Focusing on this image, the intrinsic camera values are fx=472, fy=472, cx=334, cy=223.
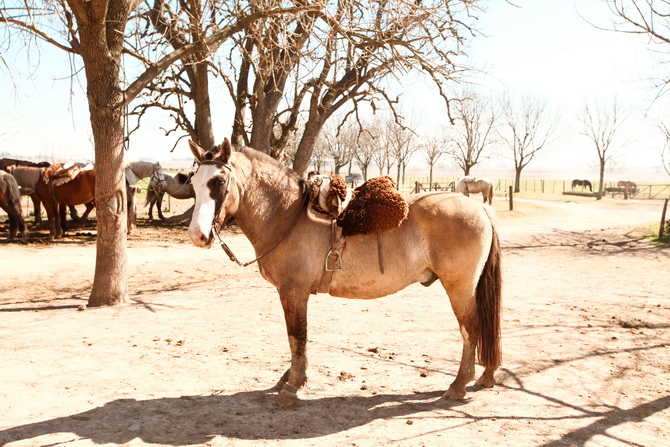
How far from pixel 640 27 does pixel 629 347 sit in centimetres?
856

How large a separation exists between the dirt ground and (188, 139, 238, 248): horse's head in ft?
5.07

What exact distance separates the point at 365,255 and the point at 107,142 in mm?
4826

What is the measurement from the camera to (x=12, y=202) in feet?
41.4

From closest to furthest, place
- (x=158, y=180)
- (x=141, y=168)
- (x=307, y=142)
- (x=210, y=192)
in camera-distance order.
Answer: (x=210, y=192) < (x=307, y=142) < (x=158, y=180) < (x=141, y=168)

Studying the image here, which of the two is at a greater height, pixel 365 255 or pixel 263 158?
pixel 263 158

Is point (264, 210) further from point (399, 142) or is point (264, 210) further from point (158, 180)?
point (399, 142)

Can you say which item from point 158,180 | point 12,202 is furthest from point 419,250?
point 158,180

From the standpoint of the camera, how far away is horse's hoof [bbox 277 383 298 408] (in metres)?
4.09

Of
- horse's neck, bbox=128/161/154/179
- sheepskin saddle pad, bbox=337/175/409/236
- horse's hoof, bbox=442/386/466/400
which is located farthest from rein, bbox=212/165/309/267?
horse's neck, bbox=128/161/154/179

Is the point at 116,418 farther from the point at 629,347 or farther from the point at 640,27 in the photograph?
the point at 640,27

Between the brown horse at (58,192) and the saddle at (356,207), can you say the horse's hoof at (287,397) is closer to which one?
the saddle at (356,207)

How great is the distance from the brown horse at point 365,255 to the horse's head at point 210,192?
0.17m

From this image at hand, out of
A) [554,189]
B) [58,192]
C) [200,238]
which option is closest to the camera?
[200,238]

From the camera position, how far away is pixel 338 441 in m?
3.53
